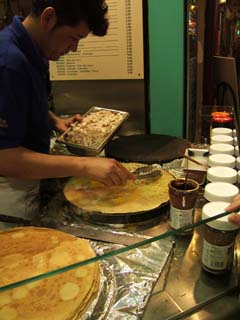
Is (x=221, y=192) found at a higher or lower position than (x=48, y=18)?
lower

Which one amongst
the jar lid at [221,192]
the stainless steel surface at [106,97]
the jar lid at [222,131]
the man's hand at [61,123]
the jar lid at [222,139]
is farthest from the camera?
the stainless steel surface at [106,97]

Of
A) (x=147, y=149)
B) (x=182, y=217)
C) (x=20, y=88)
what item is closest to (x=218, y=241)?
(x=182, y=217)

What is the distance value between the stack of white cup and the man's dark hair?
0.61 m

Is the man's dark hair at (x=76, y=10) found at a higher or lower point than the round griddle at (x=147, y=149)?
higher

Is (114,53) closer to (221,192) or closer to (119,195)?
(119,195)

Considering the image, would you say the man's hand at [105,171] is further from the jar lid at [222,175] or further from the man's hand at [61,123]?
the man's hand at [61,123]

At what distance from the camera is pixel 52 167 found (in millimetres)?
1069

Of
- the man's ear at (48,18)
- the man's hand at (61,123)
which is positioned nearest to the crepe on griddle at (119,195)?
the man's hand at (61,123)

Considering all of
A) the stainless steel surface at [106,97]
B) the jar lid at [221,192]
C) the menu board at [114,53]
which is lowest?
the jar lid at [221,192]

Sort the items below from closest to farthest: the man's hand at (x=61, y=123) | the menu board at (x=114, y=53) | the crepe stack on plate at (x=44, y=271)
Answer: the crepe stack on plate at (x=44, y=271) < the man's hand at (x=61, y=123) < the menu board at (x=114, y=53)

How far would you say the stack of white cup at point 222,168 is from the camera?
32.3 inches

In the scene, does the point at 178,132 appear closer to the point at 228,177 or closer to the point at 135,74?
the point at 135,74

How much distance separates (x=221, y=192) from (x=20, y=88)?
0.69 metres

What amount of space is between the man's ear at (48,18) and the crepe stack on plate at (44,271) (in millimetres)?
672
